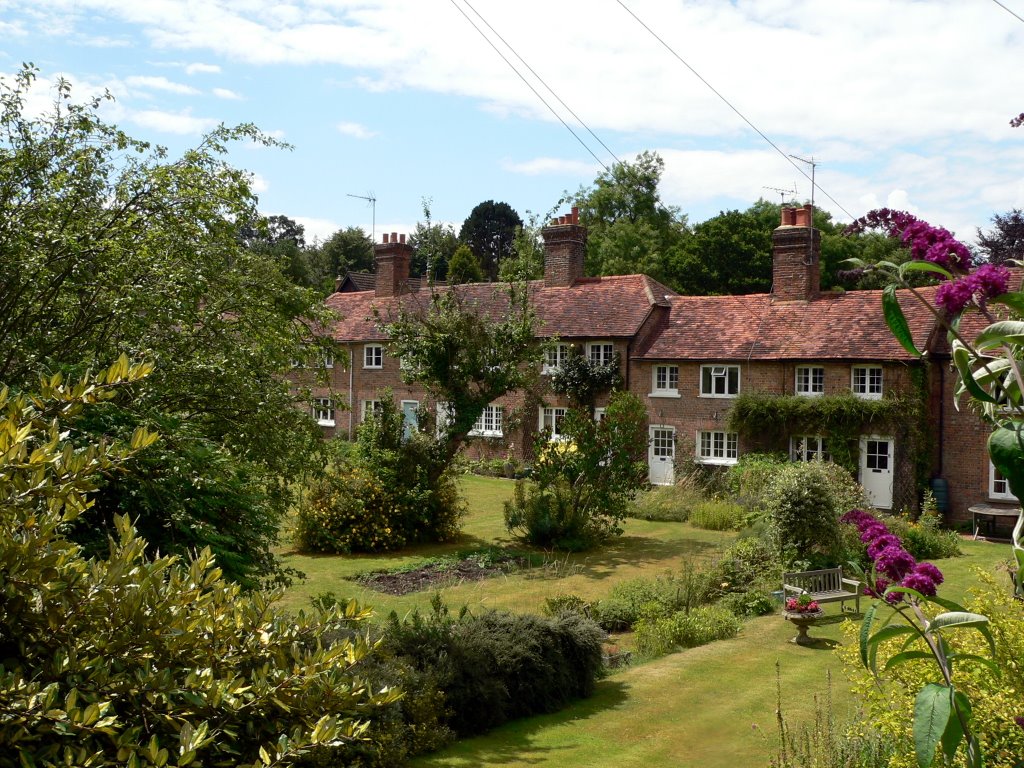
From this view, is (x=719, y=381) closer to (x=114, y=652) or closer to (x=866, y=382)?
(x=866, y=382)

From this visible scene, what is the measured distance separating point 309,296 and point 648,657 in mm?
7435

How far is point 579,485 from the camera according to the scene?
2389cm

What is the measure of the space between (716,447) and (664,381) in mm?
3022

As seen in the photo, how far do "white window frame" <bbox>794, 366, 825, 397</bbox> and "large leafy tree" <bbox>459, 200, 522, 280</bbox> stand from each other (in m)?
54.4

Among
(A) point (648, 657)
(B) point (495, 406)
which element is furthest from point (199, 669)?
(B) point (495, 406)

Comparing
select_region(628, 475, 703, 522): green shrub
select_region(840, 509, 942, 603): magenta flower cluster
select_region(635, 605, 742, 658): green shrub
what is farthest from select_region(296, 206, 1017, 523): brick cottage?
select_region(840, 509, 942, 603): magenta flower cluster

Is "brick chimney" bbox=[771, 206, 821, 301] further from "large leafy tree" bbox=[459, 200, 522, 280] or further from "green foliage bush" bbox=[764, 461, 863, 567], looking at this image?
"large leafy tree" bbox=[459, 200, 522, 280]

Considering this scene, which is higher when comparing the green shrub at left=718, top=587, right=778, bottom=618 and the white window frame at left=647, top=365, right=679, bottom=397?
Result: the white window frame at left=647, top=365, right=679, bottom=397

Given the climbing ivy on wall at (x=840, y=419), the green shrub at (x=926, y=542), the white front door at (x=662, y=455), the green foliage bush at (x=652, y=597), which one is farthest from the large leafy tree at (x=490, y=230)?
the green foliage bush at (x=652, y=597)

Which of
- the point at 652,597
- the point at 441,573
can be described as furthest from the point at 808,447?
the point at 441,573

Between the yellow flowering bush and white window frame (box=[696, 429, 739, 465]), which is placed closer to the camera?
the yellow flowering bush

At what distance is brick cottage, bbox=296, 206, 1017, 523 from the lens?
26.8m

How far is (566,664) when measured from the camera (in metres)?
11.6

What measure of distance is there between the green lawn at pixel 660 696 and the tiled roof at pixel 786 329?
9006 millimetres
